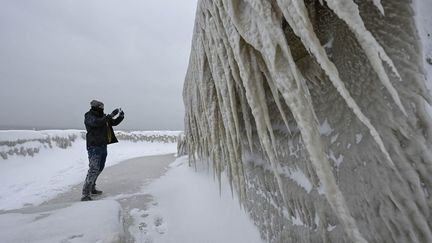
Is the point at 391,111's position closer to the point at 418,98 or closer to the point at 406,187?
the point at 418,98

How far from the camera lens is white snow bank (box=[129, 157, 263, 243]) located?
2172mm

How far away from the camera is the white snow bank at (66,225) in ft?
5.57

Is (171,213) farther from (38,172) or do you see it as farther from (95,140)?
(38,172)

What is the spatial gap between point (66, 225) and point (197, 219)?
1280mm

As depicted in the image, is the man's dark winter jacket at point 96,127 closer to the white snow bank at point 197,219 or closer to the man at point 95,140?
the man at point 95,140

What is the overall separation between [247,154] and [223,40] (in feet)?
3.60

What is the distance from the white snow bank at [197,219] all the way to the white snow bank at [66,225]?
0.44 metres

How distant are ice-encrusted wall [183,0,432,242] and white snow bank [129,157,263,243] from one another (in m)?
0.76

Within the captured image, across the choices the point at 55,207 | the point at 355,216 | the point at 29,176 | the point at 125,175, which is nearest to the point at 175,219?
the point at 55,207

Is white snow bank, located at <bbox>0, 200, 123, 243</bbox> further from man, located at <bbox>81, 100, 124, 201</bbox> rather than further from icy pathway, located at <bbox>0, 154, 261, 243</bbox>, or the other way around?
man, located at <bbox>81, 100, 124, 201</bbox>

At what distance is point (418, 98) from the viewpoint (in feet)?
2.91

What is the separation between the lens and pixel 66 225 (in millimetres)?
1911


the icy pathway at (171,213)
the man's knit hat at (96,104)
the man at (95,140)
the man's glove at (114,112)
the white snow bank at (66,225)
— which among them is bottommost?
the icy pathway at (171,213)

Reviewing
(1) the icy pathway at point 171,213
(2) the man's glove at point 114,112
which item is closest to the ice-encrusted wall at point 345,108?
(1) the icy pathway at point 171,213
